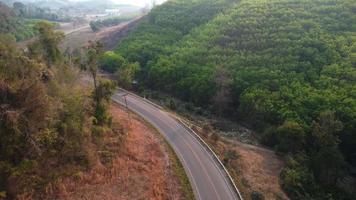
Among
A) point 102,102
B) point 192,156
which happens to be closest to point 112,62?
point 102,102

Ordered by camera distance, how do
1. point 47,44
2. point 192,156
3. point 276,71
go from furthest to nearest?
point 276,71
point 47,44
point 192,156

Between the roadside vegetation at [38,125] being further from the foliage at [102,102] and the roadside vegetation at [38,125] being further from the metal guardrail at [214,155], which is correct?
the metal guardrail at [214,155]

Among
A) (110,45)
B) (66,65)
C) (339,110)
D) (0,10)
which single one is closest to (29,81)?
(66,65)

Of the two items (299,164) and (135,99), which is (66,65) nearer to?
(135,99)

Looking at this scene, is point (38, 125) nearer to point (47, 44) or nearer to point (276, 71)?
point (47, 44)

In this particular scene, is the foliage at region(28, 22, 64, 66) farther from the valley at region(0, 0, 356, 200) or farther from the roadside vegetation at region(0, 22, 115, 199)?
the roadside vegetation at region(0, 22, 115, 199)

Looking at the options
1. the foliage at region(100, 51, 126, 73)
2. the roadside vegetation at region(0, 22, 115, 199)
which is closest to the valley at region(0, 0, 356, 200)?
the roadside vegetation at region(0, 22, 115, 199)
